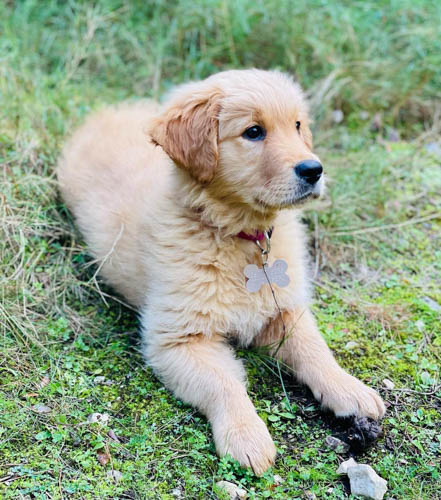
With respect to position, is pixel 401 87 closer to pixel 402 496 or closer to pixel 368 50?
pixel 368 50

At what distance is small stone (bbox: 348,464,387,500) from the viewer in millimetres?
2596

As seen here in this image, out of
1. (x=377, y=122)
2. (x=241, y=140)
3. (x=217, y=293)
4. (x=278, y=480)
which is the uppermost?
(x=241, y=140)

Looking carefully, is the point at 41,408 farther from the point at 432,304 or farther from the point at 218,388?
the point at 432,304

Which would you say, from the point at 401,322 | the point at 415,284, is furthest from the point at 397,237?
the point at 401,322

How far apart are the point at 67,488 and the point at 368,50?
4.96 m

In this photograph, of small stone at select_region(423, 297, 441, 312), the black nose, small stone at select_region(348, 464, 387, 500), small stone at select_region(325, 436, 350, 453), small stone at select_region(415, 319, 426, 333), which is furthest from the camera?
small stone at select_region(423, 297, 441, 312)

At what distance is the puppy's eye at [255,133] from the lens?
3.15 m

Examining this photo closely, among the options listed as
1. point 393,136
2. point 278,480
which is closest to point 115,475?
point 278,480

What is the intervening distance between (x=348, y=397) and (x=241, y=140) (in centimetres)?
138

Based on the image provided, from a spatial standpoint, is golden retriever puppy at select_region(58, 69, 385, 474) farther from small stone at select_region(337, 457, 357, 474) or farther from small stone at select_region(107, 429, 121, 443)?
small stone at select_region(107, 429, 121, 443)

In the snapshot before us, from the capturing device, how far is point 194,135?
124 inches

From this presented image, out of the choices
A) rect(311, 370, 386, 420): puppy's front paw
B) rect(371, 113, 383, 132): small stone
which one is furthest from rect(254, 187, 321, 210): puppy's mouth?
rect(371, 113, 383, 132): small stone

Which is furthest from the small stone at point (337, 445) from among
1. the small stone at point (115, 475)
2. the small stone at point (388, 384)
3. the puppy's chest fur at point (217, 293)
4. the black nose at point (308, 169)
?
the black nose at point (308, 169)

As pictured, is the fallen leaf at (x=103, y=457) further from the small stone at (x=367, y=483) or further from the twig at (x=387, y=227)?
the twig at (x=387, y=227)
